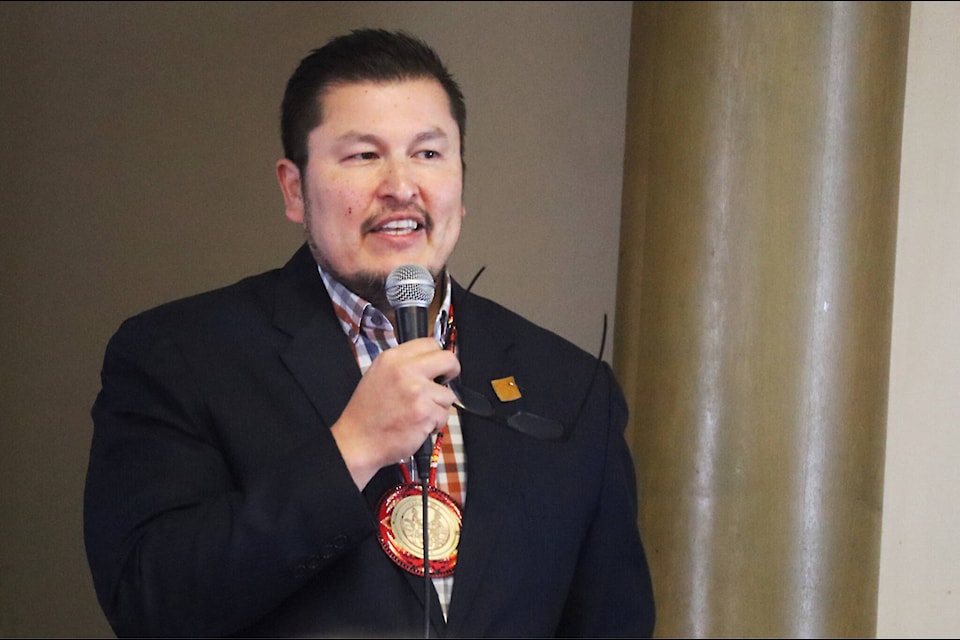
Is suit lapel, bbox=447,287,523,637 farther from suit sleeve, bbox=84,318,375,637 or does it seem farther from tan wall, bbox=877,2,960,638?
tan wall, bbox=877,2,960,638

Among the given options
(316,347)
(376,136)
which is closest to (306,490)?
(316,347)

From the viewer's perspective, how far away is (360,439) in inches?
68.2

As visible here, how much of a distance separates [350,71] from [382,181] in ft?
0.63

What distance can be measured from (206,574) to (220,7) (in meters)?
2.61

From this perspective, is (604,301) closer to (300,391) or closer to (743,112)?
(743,112)

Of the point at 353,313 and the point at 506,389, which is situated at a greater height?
the point at 353,313

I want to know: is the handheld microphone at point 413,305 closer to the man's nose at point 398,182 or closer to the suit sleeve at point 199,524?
the suit sleeve at point 199,524

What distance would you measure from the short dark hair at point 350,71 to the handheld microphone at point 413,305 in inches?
16.5

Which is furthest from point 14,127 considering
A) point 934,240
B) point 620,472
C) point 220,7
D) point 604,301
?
point 934,240

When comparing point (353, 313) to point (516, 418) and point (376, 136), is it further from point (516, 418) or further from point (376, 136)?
point (516, 418)

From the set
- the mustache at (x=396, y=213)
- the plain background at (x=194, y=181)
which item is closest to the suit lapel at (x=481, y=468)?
the mustache at (x=396, y=213)

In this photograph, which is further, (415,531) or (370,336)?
(370,336)

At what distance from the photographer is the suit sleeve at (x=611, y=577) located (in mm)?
2164

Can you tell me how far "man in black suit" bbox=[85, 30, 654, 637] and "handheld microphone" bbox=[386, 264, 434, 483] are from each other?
0.09 feet
